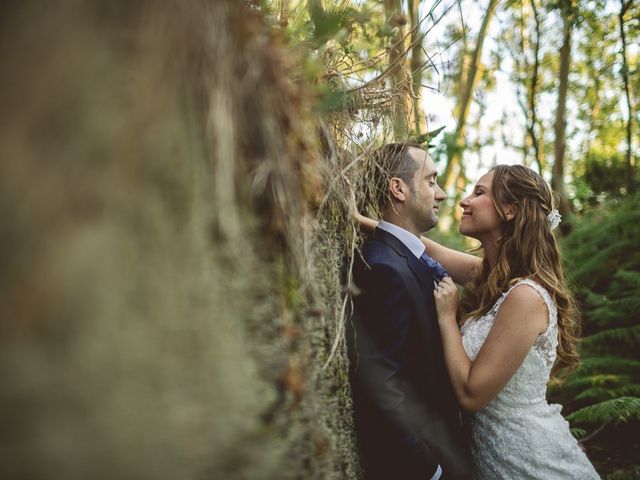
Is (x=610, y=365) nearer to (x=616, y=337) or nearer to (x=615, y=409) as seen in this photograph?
(x=616, y=337)

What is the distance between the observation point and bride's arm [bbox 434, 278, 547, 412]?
263cm

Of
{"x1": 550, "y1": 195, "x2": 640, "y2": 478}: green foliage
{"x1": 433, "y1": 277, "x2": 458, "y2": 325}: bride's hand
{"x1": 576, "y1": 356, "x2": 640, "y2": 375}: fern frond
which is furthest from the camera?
{"x1": 576, "y1": 356, "x2": 640, "y2": 375}: fern frond

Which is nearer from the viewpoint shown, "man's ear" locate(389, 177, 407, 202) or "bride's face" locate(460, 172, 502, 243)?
"man's ear" locate(389, 177, 407, 202)

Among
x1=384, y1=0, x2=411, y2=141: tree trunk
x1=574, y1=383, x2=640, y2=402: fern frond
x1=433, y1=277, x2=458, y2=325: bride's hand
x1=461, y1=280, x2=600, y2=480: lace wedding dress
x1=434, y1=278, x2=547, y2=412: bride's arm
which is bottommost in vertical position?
x1=574, y1=383, x2=640, y2=402: fern frond

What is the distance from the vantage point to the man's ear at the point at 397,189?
3.03 metres

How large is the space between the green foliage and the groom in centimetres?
195

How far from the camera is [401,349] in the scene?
96.3 inches

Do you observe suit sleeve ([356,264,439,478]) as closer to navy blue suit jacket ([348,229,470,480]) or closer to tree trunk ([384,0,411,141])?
navy blue suit jacket ([348,229,470,480])

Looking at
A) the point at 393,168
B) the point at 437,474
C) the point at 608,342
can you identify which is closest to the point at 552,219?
the point at 393,168

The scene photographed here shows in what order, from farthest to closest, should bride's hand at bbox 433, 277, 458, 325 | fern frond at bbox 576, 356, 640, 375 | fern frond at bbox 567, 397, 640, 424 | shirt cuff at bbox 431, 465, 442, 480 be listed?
1. fern frond at bbox 576, 356, 640, 375
2. fern frond at bbox 567, 397, 640, 424
3. bride's hand at bbox 433, 277, 458, 325
4. shirt cuff at bbox 431, 465, 442, 480

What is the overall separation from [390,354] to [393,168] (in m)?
1.27

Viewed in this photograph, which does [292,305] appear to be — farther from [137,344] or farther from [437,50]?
[437,50]

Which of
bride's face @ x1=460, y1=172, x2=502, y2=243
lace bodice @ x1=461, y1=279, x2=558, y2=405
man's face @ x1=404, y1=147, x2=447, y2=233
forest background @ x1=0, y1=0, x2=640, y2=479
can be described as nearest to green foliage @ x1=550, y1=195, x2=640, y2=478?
lace bodice @ x1=461, y1=279, x2=558, y2=405

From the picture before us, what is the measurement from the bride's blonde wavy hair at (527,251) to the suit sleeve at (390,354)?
92 centimetres
